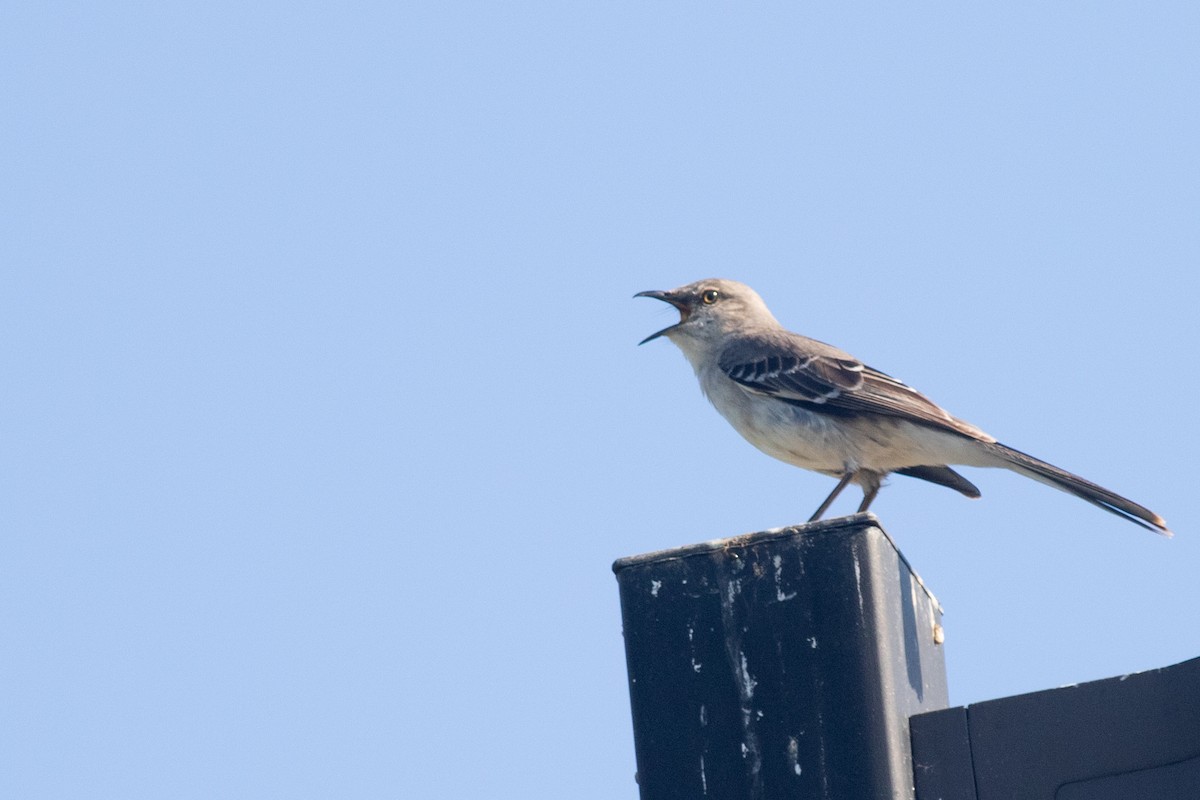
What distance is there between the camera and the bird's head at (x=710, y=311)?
32.0 ft

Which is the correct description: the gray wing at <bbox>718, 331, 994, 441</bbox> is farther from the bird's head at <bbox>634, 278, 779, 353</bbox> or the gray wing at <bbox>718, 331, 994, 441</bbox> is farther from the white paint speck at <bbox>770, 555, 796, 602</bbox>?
the white paint speck at <bbox>770, 555, 796, 602</bbox>


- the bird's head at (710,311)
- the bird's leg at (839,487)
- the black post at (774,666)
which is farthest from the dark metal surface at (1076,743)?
the bird's head at (710,311)

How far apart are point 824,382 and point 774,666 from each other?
A: 15.7 feet

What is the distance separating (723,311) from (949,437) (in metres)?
2.20

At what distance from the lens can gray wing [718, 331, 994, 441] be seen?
27.8 feet

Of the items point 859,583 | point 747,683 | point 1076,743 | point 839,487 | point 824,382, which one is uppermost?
point 824,382

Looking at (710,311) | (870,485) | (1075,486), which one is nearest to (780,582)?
(1075,486)

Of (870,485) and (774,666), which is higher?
(870,485)

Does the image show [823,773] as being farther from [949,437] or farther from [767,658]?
[949,437]

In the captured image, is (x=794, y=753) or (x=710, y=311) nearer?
(x=794, y=753)

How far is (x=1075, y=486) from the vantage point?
7.46 meters

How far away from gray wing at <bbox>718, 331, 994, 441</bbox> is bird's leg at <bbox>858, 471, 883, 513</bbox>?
0.46 metres

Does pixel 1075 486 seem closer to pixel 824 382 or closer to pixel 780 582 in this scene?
pixel 824 382

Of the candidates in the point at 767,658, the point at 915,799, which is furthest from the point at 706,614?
the point at 915,799
